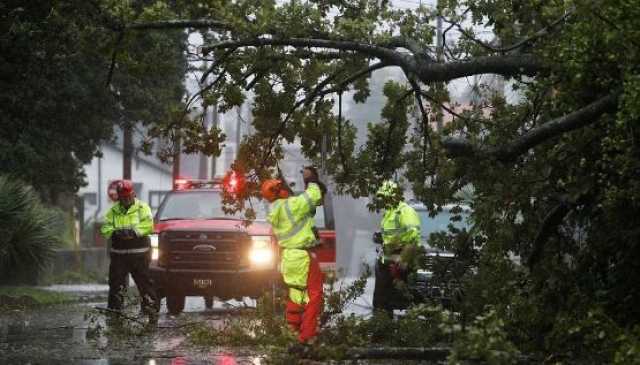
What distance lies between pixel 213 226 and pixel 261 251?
30.1 inches

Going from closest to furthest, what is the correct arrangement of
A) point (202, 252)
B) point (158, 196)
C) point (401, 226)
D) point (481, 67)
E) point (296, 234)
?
point (481, 67) → point (296, 234) → point (401, 226) → point (202, 252) → point (158, 196)

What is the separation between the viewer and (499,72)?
40.8ft

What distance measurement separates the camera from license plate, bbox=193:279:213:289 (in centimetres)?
1900

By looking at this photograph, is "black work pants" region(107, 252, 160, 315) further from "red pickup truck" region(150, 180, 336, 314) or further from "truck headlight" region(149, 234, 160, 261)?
"truck headlight" region(149, 234, 160, 261)

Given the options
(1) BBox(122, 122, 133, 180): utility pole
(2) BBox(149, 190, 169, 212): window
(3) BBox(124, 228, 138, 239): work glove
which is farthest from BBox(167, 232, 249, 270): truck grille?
(1) BBox(122, 122, 133, 180): utility pole

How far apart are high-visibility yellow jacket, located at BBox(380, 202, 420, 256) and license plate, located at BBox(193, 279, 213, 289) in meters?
3.49

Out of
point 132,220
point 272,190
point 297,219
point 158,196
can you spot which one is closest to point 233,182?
point 272,190

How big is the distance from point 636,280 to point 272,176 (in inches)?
222

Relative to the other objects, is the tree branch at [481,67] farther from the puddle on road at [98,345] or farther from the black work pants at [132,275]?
the black work pants at [132,275]

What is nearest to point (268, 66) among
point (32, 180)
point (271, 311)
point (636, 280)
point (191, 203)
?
point (271, 311)

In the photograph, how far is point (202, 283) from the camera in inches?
748

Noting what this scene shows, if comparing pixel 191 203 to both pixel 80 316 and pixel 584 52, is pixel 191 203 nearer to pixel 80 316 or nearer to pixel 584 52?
pixel 80 316

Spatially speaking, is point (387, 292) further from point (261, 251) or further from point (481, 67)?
point (481, 67)

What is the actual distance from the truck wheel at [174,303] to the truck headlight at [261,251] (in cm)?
130
